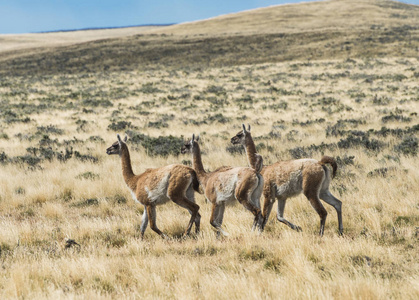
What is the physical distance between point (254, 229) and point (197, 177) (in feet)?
4.23

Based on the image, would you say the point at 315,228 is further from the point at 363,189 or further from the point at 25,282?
the point at 25,282

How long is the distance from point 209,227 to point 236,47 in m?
70.0

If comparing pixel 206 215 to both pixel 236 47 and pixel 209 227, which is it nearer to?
pixel 209 227

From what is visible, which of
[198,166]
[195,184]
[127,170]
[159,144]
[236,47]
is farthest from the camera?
[236,47]

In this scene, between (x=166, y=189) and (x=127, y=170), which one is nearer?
(x=166, y=189)

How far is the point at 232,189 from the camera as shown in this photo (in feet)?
20.7

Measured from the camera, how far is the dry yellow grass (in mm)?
4484

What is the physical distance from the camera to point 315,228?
6.76m

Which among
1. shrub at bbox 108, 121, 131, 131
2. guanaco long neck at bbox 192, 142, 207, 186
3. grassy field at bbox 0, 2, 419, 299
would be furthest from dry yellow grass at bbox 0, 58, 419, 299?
guanaco long neck at bbox 192, 142, 207, 186

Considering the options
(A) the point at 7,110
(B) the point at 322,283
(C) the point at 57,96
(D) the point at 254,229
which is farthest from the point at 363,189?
(C) the point at 57,96

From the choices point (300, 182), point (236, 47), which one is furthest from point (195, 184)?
point (236, 47)

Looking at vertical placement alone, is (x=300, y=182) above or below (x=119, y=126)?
above

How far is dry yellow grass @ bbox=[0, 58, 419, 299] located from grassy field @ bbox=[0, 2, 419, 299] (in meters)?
0.03

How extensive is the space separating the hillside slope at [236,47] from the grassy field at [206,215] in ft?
133
